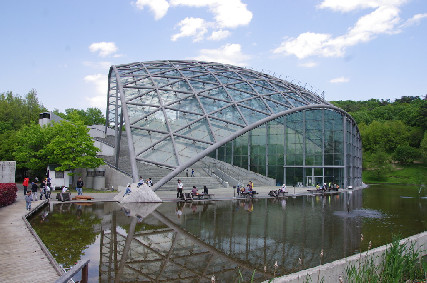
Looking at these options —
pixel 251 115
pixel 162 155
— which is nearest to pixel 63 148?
pixel 162 155

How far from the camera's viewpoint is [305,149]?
1519 inches

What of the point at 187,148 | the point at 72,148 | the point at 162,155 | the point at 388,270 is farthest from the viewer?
the point at 72,148

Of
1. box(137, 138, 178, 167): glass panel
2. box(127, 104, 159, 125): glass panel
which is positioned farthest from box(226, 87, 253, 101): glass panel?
box(137, 138, 178, 167): glass panel

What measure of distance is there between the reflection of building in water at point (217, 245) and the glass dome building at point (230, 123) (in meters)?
8.82

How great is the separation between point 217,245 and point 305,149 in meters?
29.7

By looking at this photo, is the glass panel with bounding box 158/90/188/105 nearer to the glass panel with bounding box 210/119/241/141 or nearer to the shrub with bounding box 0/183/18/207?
the glass panel with bounding box 210/119/241/141

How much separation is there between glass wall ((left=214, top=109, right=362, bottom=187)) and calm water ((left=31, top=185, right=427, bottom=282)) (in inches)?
734

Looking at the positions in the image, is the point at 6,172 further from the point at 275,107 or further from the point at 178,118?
the point at 275,107

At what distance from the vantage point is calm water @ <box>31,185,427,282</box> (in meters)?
8.41

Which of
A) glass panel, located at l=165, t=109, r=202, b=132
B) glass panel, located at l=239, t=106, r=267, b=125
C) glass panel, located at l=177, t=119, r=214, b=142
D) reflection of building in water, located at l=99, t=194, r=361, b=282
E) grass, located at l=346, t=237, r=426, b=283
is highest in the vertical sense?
glass panel, located at l=239, t=106, r=267, b=125

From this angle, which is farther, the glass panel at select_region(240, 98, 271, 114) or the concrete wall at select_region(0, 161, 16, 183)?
the glass panel at select_region(240, 98, 271, 114)

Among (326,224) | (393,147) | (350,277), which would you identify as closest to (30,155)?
(326,224)

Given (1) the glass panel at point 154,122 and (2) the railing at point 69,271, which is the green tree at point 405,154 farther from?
(2) the railing at point 69,271

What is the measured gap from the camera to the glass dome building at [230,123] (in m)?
25.1
